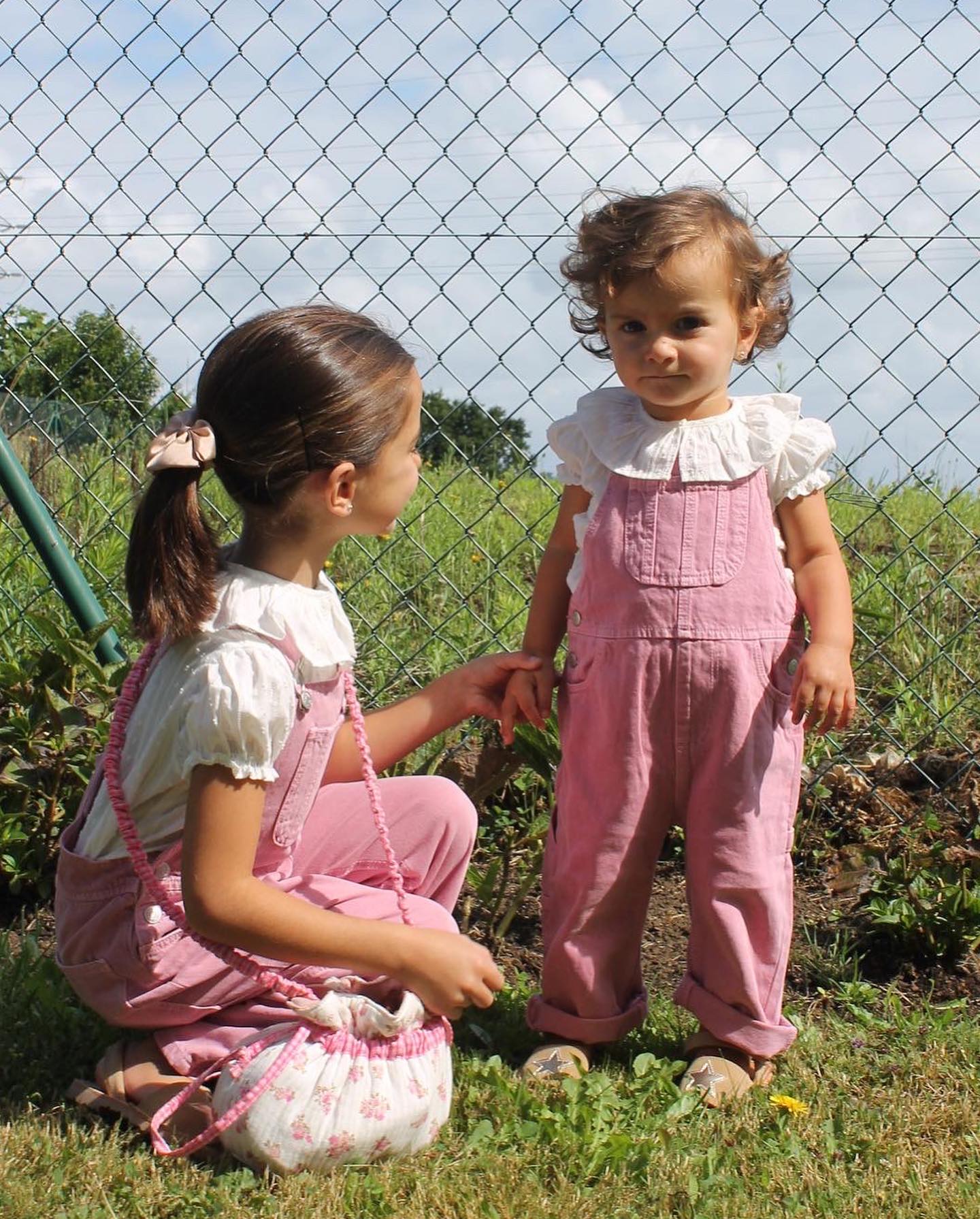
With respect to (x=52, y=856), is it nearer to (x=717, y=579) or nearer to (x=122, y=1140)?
(x=122, y=1140)

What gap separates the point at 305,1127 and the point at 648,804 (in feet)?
2.43

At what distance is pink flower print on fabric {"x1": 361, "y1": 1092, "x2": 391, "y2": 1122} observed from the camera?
1.91 m

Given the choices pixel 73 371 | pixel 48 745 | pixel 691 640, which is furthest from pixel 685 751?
pixel 73 371

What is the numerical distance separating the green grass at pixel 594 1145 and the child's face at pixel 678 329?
1114 millimetres

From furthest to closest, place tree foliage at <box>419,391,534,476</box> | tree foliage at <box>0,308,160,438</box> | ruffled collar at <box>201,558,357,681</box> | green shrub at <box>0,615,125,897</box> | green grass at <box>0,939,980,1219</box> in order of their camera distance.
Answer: tree foliage at <box>0,308,160,438</box>, tree foliage at <box>419,391,534,476</box>, green shrub at <box>0,615,125,897</box>, ruffled collar at <box>201,558,357,681</box>, green grass at <box>0,939,980,1219</box>

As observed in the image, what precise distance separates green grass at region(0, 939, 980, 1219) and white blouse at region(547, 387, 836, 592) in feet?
2.70

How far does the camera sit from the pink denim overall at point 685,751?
217cm

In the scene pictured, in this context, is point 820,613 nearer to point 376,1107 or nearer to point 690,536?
point 690,536

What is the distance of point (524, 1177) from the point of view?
1.96m

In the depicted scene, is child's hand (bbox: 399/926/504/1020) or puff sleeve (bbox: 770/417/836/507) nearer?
child's hand (bbox: 399/926/504/1020)

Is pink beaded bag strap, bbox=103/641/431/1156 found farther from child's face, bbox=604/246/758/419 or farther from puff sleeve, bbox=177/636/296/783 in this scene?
child's face, bbox=604/246/758/419

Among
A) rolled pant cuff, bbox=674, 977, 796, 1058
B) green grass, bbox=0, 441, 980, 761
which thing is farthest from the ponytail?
green grass, bbox=0, 441, 980, 761

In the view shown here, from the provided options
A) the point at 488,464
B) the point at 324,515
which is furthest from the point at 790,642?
the point at 488,464

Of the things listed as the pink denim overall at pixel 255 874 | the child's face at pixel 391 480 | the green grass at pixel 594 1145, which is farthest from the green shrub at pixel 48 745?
the child's face at pixel 391 480
